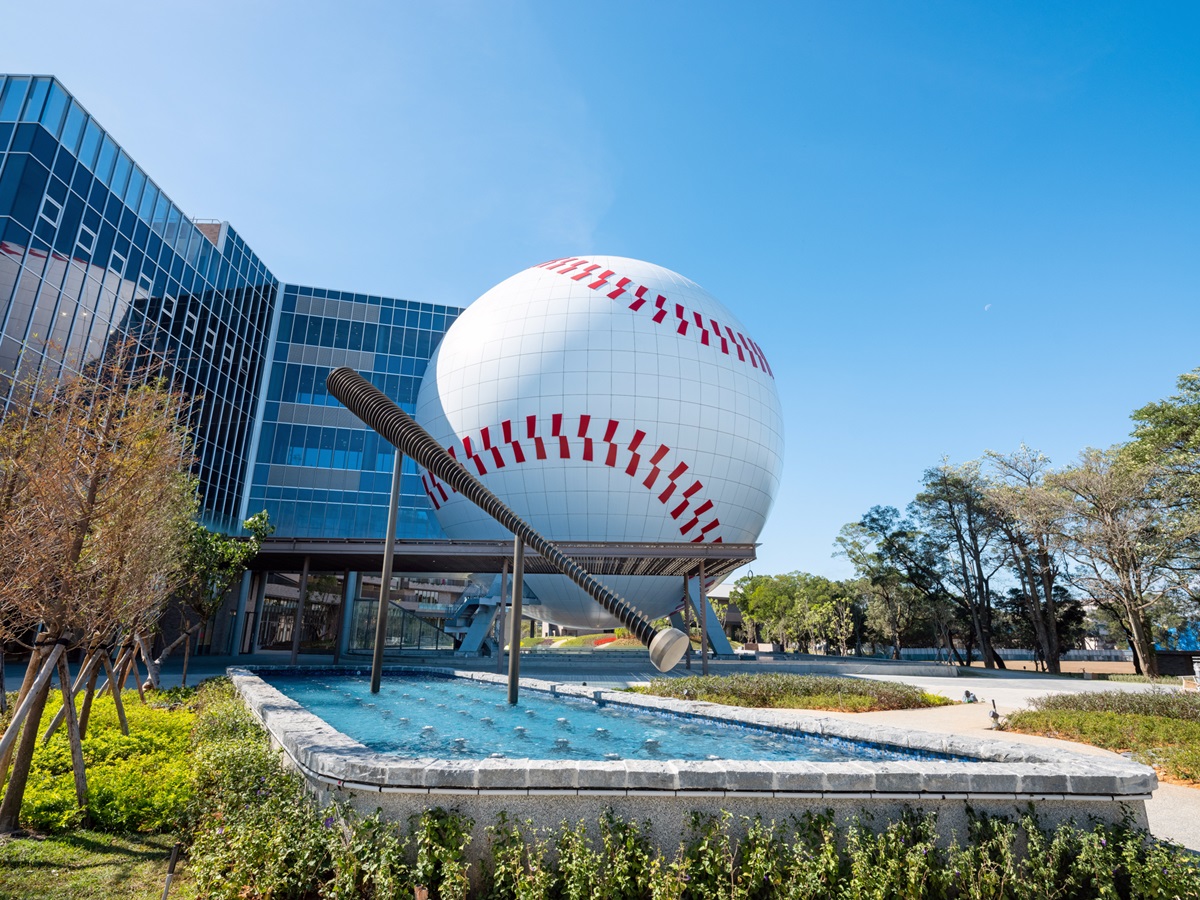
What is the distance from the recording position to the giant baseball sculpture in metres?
25.4

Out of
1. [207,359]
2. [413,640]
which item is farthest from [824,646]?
[207,359]

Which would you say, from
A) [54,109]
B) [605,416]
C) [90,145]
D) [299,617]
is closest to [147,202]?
[90,145]

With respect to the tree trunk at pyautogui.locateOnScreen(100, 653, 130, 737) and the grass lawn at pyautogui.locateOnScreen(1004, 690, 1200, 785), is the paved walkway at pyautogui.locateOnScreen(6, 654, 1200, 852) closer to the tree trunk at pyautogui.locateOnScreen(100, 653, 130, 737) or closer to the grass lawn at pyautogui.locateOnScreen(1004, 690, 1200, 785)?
the grass lawn at pyautogui.locateOnScreen(1004, 690, 1200, 785)

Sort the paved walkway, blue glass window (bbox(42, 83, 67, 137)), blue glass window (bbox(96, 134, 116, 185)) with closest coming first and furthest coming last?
the paved walkway → blue glass window (bbox(42, 83, 67, 137)) → blue glass window (bbox(96, 134, 116, 185))

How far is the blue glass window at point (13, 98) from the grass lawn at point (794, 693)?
33105 millimetres

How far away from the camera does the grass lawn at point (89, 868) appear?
5176 mm

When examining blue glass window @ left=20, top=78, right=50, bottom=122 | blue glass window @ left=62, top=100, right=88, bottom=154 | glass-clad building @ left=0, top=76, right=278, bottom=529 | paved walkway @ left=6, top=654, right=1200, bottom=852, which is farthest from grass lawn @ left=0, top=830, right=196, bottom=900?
blue glass window @ left=62, top=100, right=88, bottom=154

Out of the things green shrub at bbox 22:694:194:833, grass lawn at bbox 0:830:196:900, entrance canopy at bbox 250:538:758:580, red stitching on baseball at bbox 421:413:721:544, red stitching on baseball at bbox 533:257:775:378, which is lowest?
grass lawn at bbox 0:830:196:900

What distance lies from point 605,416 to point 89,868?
2077 centimetres

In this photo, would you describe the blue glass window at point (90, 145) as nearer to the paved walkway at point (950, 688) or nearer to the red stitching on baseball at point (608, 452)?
the red stitching on baseball at point (608, 452)

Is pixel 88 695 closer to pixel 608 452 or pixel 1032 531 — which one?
pixel 608 452

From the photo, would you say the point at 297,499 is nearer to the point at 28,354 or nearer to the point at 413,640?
the point at 413,640

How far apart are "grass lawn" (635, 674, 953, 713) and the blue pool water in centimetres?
372

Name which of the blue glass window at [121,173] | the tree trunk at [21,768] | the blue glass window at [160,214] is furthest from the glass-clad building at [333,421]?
the tree trunk at [21,768]
